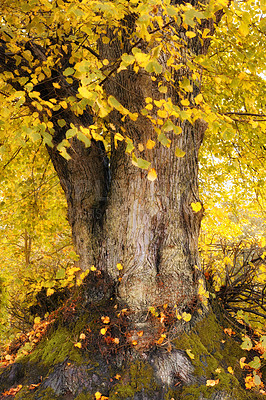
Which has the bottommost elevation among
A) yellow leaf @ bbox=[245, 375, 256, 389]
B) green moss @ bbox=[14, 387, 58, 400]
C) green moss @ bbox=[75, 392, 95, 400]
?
green moss @ bbox=[14, 387, 58, 400]

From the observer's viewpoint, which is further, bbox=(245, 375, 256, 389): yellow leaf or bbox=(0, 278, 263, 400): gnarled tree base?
bbox=(245, 375, 256, 389): yellow leaf

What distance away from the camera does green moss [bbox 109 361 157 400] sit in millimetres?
2668

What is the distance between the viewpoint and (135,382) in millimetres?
2746

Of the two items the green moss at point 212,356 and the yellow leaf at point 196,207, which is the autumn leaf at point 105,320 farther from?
the yellow leaf at point 196,207

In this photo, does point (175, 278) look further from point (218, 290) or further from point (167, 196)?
point (218, 290)

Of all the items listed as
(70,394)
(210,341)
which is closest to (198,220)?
(210,341)

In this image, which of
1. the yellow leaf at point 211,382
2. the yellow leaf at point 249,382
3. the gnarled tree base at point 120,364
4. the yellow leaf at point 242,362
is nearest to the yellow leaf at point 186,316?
the gnarled tree base at point 120,364

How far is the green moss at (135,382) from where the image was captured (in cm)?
267

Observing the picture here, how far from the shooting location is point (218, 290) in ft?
13.5

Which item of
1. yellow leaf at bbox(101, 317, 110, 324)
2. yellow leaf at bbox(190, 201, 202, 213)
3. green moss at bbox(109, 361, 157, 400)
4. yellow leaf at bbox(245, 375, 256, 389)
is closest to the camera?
green moss at bbox(109, 361, 157, 400)

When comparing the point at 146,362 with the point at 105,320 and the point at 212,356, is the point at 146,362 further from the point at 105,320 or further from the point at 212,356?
the point at 212,356

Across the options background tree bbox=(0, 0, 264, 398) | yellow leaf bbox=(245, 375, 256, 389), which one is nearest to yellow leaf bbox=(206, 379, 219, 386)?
background tree bbox=(0, 0, 264, 398)

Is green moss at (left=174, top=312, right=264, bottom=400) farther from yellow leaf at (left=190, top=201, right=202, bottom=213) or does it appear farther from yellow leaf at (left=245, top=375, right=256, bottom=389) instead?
yellow leaf at (left=190, top=201, right=202, bottom=213)

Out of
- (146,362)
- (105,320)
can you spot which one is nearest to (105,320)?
(105,320)
